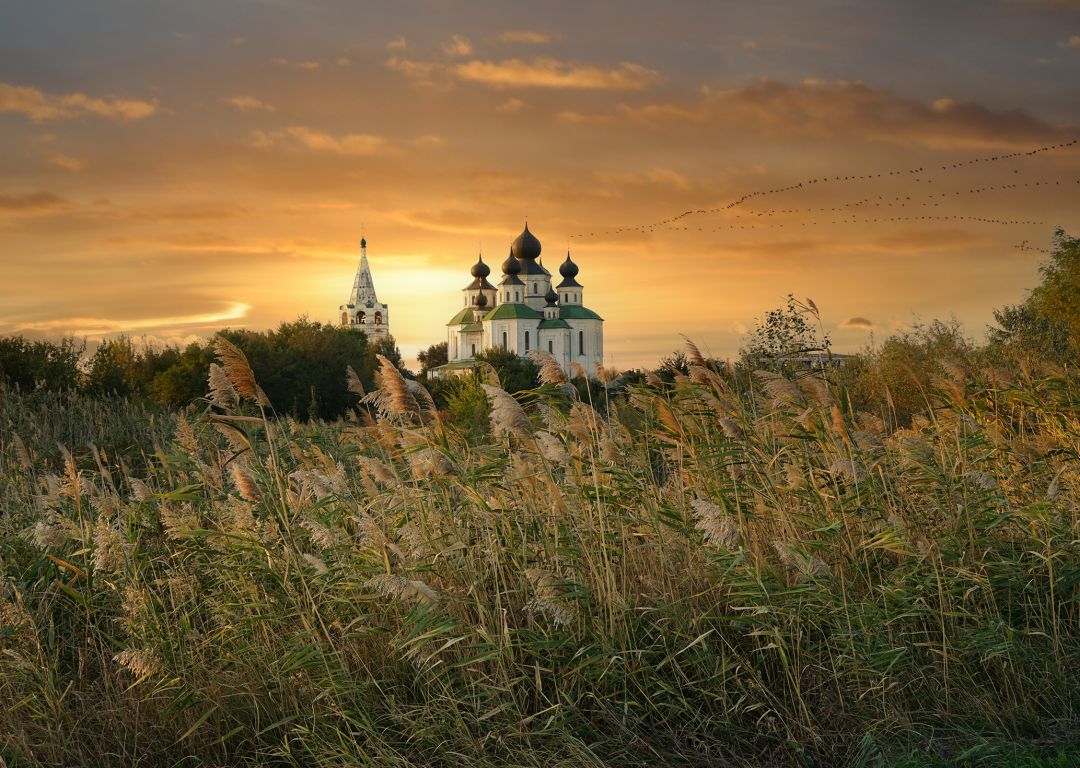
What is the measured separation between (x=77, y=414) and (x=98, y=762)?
42.3 feet

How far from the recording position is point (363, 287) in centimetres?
14325

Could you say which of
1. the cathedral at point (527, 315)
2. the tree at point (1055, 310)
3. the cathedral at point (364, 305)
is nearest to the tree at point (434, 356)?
the cathedral at point (527, 315)

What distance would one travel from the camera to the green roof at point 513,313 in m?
90.0

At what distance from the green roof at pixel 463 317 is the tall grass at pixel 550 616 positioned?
91.6 meters

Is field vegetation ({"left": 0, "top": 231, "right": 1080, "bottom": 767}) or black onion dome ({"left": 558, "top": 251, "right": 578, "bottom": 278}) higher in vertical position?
black onion dome ({"left": 558, "top": 251, "right": 578, "bottom": 278})

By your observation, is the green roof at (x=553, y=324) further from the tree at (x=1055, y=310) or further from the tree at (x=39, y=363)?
the tree at (x=39, y=363)

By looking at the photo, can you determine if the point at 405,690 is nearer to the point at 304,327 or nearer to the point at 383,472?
the point at 383,472

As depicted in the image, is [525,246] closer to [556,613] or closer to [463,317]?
[463,317]

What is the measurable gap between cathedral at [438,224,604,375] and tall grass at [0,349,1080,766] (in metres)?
83.4

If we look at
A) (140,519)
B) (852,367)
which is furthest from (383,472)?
(852,367)

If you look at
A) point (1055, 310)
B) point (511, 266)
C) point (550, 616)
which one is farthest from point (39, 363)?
point (511, 266)

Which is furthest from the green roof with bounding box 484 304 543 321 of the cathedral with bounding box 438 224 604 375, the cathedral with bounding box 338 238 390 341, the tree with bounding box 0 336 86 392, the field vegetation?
the field vegetation

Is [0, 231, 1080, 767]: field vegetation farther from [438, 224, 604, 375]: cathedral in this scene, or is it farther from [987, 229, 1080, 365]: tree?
[438, 224, 604, 375]: cathedral

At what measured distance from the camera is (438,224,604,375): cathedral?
90750 mm
